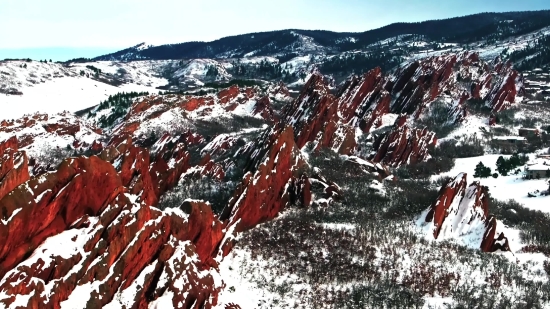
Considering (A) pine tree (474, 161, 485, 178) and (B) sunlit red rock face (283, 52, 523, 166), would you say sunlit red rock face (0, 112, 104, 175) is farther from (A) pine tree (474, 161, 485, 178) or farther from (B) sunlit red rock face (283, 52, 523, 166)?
(A) pine tree (474, 161, 485, 178)

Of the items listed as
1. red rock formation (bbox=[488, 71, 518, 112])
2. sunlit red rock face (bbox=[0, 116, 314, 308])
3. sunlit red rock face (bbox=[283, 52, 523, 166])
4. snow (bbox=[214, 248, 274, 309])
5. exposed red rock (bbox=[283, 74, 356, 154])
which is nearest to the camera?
sunlit red rock face (bbox=[0, 116, 314, 308])

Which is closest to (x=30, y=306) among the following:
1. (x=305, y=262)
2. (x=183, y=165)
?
(x=305, y=262)

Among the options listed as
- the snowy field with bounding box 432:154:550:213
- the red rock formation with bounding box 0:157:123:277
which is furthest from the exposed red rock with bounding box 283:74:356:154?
the red rock formation with bounding box 0:157:123:277

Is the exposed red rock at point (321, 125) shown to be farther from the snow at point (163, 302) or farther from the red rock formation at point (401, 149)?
the snow at point (163, 302)

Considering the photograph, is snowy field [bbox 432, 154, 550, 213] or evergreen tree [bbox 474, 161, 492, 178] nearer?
snowy field [bbox 432, 154, 550, 213]

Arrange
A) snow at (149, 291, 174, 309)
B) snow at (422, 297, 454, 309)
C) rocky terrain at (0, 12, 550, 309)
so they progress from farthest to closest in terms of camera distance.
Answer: snow at (422, 297, 454, 309) < snow at (149, 291, 174, 309) < rocky terrain at (0, 12, 550, 309)

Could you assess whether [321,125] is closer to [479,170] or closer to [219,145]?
[219,145]
